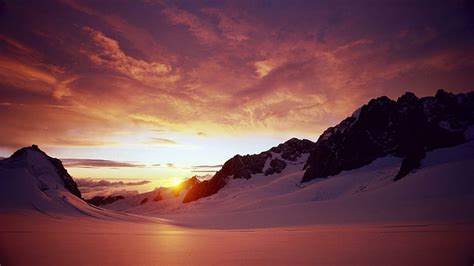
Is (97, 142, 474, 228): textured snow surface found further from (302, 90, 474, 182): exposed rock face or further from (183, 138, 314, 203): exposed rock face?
(183, 138, 314, 203): exposed rock face

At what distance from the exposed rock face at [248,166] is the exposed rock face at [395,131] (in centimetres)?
3108

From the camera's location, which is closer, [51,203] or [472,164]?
[51,203]

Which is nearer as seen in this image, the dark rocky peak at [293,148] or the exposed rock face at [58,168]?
the exposed rock face at [58,168]

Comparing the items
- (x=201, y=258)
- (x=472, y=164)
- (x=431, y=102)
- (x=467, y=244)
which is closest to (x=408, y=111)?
(x=431, y=102)

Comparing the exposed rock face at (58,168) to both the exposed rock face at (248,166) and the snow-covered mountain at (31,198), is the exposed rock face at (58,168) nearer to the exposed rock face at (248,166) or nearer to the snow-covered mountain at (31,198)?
the snow-covered mountain at (31,198)

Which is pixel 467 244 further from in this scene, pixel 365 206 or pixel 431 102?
pixel 431 102

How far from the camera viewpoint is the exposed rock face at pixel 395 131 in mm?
47188

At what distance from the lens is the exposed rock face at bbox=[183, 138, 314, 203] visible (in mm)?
93250

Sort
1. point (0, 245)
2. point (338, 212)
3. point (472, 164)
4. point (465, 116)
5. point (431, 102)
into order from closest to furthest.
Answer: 1. point (0, 245)
2. point (338, 212)
3. point (472, 164)
4. point (465, 116)
5. point (431, 102)

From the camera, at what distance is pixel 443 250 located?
22.1 feet

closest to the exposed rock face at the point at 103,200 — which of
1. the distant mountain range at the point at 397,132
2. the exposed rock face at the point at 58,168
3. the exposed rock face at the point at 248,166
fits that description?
the exposed rock face at the point at 248,166

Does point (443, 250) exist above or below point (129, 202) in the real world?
above

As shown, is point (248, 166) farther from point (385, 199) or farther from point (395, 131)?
point (385, 199)

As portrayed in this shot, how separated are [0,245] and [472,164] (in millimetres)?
38892
